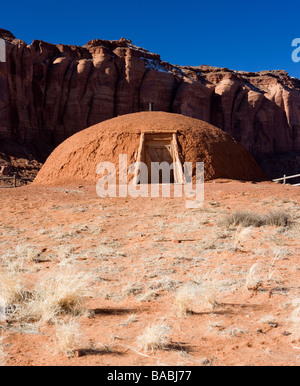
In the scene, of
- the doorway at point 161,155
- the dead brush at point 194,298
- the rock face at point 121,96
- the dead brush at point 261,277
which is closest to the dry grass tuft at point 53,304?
the dead brush at point 194,298

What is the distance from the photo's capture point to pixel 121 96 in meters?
40.1

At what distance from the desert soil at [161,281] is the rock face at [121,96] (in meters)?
29.5

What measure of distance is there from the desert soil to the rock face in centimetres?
2948

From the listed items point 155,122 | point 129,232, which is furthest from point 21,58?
point 129,232

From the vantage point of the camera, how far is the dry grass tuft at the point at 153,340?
8.96ft

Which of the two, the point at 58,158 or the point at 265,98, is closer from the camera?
the point at 58,158

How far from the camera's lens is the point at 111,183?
1552cm

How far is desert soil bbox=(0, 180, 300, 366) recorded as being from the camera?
107 inches

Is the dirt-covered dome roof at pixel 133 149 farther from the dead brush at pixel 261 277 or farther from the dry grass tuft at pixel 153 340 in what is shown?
the dry grass tuft at pixel 153 340

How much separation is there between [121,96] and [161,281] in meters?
38.3

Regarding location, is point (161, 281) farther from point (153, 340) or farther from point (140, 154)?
point (140, 154)

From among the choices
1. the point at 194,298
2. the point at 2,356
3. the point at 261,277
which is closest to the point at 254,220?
the point at 261,277

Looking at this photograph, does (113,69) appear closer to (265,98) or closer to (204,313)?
(265,98)
